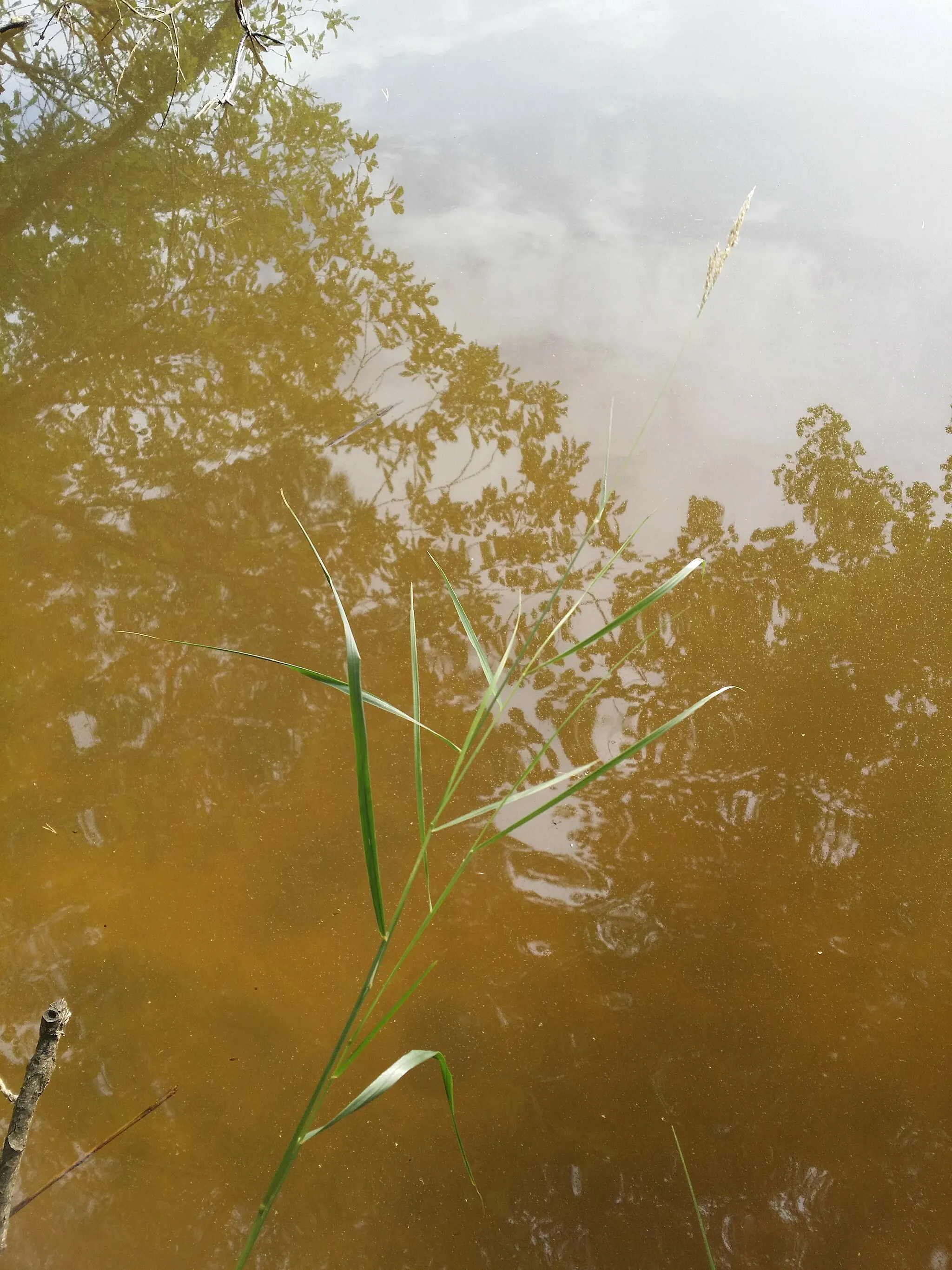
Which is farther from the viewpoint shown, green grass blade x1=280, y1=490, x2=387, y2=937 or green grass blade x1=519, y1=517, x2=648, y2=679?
green grass blade x1=519, y1=517, x2=648, y2=679

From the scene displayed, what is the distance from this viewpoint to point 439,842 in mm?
1808

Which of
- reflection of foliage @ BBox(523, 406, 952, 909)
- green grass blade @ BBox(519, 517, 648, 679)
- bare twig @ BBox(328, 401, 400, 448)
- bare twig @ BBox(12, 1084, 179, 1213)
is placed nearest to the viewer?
green grass blade @ BBox(519, 517, 648, 679)

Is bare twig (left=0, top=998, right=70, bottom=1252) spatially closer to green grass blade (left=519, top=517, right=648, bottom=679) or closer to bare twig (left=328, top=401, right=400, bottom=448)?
green grass blade (left=519, top=517, right=648, bottom=679)

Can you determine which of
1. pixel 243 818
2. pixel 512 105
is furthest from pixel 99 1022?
pixel 512 105

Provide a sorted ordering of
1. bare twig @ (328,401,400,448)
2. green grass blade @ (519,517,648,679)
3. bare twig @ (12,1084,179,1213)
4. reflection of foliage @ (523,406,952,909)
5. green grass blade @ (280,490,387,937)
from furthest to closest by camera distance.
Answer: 1. bare twig @ (328,401,400,448)
2. reflection of foliage @ (523,406,952,909)
3. bare twig @ (12,1084,179,1213)
4. green grass blade @ (519,517,648,679)
5. green grass blade @ (280,490,387,937)

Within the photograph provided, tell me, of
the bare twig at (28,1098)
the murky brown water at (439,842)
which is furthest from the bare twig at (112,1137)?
the bare twig at (28,1098)

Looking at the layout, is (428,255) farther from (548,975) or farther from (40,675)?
(548,975)

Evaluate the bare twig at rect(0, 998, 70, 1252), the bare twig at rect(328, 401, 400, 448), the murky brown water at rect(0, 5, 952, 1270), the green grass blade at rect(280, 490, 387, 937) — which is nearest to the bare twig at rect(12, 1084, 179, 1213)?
the murky brown water at rect(0, 5, 952, 1270)

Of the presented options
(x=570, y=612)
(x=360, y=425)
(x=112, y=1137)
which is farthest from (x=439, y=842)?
(x=360, y=425)

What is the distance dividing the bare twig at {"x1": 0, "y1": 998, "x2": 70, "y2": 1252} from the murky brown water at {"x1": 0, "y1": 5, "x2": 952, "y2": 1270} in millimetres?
472

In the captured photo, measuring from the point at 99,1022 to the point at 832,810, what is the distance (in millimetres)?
1445

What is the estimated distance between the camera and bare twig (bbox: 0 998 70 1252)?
965mm

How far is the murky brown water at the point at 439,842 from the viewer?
1484mm

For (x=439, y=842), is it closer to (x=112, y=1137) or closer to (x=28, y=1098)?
(x=112, y=1137)
